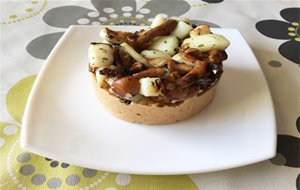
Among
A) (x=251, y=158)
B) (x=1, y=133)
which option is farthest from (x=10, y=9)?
(x=251, y=158)

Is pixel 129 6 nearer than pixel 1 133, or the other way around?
pixel 1 133

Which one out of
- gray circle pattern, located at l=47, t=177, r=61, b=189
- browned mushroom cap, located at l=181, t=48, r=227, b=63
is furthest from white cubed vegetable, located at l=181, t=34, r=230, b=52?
Result: gray circle pattern, located at l=47, t=177, r=61, b=189

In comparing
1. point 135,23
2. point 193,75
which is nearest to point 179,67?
point 193,75

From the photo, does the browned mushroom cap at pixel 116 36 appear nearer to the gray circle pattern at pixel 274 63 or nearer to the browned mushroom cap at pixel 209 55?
the browned mushroom cap at pixel 209 55

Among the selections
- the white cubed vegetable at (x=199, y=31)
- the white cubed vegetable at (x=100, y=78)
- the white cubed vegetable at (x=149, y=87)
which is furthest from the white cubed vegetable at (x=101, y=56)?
the white cubed vegetable at (x=199, y=31)

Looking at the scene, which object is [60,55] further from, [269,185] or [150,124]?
[269,185]

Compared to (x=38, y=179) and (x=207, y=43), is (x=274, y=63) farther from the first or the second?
(x=38, y=179)
